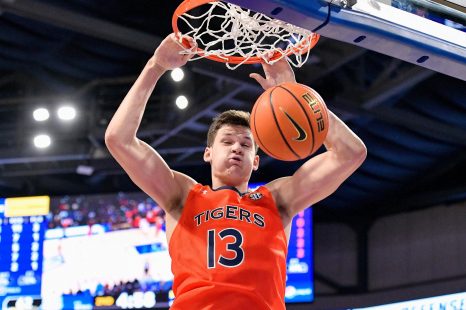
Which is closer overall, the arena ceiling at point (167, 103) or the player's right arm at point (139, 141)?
the player's right arm at point (139, 141)

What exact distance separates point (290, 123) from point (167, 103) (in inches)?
316

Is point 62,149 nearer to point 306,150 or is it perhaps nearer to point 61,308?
point 61,308

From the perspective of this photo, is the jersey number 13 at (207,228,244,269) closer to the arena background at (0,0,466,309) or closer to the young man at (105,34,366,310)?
the young man at (105,34,366,310)

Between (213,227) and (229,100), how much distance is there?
22.6 ft

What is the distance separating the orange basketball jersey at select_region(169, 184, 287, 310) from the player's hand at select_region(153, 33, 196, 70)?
1.91 feet

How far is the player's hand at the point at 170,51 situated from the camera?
3.90 metres

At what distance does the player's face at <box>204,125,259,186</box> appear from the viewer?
13.0 feet

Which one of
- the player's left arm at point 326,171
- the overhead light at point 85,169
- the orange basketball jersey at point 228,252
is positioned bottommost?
the orange basketball jersey at point 228,252

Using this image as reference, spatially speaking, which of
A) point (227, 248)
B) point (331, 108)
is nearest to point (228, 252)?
point (227, 248)

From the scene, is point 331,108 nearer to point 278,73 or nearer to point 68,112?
point 68,112

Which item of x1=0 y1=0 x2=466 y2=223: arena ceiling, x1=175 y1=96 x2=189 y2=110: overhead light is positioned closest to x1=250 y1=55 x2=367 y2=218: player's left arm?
x1=0 y1=0 x2=466 y2=223: arena ceiling

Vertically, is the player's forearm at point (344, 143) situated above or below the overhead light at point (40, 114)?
below

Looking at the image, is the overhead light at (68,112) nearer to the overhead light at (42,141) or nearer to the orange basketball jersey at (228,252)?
the overhead light at (42,141)

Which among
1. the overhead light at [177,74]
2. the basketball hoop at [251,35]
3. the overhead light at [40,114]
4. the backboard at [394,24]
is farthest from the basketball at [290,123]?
the overhead light at [40,114]
